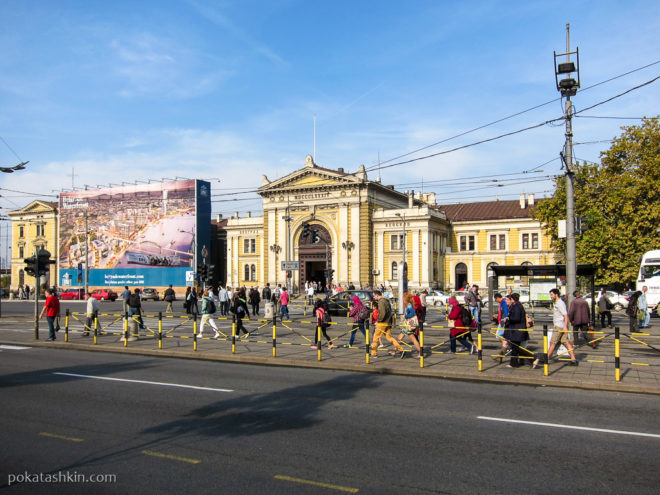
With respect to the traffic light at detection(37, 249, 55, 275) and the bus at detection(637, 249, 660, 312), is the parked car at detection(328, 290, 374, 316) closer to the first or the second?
the traffic light at detection(37, 249, 55, 275)

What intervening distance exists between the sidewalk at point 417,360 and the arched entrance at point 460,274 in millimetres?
51303

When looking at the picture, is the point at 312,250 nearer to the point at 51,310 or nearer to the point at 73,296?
the point at 73,296

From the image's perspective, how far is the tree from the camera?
39.4 metres

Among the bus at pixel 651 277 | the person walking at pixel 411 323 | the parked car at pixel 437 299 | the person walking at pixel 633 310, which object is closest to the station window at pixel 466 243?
the parked car at pixel 437 299

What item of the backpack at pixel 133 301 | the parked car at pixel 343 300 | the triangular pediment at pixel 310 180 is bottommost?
the parked car at pixel 343 300

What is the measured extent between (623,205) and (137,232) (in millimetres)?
61711

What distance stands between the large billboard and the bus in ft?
169

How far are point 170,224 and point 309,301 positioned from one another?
38.8m

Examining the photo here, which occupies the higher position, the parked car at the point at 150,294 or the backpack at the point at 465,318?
the backpack at the point at 465,318

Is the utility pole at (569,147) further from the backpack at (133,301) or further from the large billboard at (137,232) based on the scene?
the large billboard at (137,232)

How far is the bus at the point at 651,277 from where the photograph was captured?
3234 cm

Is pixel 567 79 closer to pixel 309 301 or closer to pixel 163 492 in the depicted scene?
pixel 163 492

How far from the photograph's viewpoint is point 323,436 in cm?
748

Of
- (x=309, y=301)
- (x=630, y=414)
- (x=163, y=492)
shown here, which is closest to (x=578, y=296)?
(x=630, y=414)
